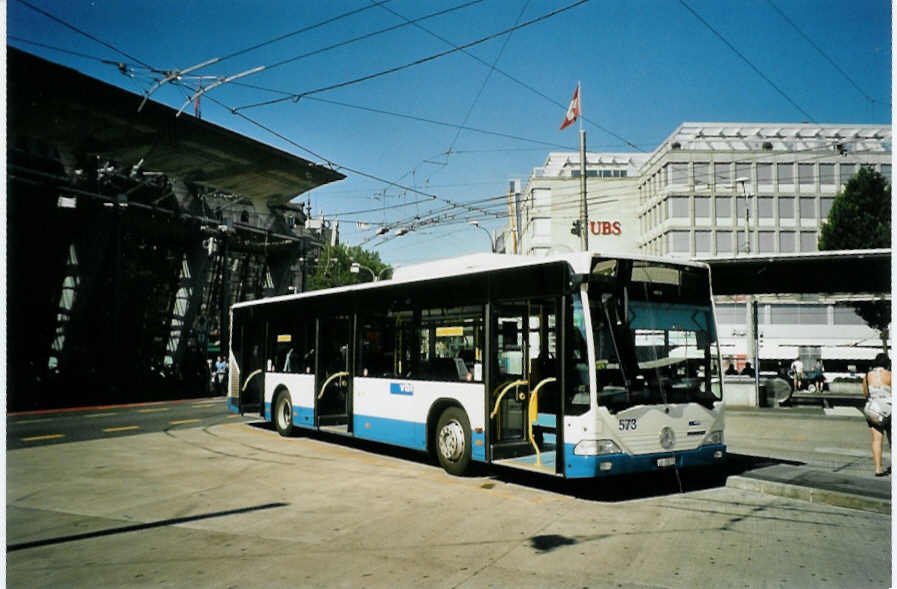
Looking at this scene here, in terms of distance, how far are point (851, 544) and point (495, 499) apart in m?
3.74

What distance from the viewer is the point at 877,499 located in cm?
787

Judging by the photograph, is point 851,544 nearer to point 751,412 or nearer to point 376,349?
point 376,349

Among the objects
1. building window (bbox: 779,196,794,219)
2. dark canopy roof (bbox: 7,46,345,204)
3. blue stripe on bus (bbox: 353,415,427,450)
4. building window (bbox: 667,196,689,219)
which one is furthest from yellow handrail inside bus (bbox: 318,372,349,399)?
building window (bbox: 779,196,794,219)

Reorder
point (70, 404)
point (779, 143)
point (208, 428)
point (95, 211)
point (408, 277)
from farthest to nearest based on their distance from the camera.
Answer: point (779, 143) → point (95, 211) → point (70, 404) → point (208, 428) → point (408, 277)

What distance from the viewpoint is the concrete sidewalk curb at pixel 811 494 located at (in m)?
7.85

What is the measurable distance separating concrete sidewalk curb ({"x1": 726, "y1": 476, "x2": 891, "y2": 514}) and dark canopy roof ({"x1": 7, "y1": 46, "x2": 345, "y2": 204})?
1793 cm

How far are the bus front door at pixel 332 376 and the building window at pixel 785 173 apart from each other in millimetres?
53907

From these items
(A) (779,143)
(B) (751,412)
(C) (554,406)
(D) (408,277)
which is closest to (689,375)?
(C) (554,406)

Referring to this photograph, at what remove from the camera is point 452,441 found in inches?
415

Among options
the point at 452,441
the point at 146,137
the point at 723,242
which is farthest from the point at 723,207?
the point at 452,441

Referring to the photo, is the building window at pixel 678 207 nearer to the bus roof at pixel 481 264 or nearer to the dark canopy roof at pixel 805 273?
the dark canopy roof at pixel 805 273

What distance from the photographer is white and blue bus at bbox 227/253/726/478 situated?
861 centimetres

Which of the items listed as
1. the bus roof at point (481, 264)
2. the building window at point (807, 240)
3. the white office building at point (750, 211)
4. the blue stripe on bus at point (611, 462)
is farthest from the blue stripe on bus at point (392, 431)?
the building window at point (807, 240)

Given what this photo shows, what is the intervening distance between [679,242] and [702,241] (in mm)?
1983
